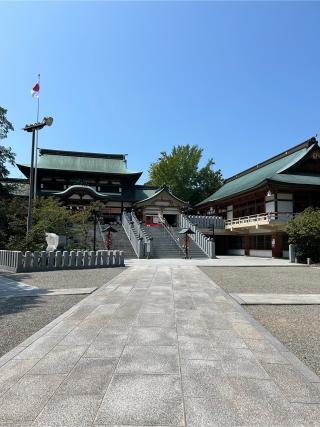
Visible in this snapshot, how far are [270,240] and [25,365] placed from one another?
2607 cm

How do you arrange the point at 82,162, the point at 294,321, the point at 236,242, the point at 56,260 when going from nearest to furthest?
the point at 294,321, the point at 56,260, the point at 236,242, the point at 82,162

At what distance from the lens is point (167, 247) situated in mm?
25094

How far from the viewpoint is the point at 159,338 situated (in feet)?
16.0

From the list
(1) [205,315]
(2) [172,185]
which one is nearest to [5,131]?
(1) [205,315]

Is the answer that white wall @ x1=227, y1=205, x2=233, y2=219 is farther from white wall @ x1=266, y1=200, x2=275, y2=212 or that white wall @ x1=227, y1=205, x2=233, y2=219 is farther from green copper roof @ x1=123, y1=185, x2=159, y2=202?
green copper roof @ x1=123, y1=185, x2=159, y2=202

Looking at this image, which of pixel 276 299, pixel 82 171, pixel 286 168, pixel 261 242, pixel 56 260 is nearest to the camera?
pixel 276 299

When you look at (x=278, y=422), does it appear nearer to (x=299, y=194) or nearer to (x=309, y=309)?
(x=309, y=309)

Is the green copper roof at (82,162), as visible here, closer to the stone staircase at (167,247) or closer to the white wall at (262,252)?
the stone staircase at (167,247)

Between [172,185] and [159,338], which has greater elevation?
[172,185]

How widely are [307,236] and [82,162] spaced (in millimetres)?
29035

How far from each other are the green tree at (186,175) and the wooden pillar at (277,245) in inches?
845

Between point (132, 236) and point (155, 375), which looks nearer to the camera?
point (155, 375)

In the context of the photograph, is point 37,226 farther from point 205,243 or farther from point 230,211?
point 230,211

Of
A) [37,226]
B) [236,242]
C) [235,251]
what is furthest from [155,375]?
[236,242]
